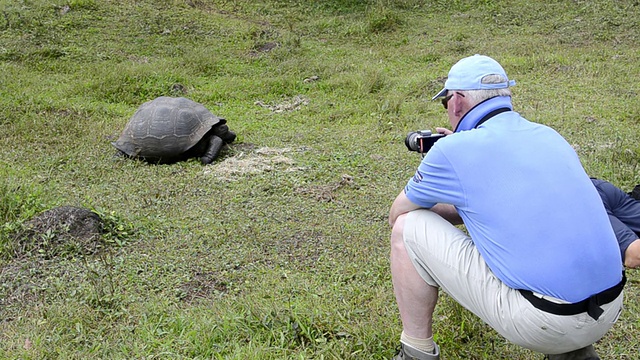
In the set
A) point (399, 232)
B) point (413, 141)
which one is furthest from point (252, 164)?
point (399, 232)

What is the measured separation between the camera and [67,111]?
7281 millimetres

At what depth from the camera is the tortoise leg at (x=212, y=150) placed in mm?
6137

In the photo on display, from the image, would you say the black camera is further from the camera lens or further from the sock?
the sock

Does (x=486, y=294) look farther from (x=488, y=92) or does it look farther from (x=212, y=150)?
(x=212, y=150)

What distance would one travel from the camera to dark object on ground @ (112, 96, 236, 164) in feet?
20.2

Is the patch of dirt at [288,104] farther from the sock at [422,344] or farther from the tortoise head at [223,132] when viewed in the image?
the sock at [422,344]

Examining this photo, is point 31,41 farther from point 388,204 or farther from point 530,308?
point 530,308

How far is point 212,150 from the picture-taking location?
6188mm

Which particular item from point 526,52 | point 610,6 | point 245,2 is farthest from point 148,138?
point 610,6

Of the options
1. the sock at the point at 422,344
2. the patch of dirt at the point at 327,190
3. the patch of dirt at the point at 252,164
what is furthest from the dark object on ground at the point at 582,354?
the patch of dirt at the point at 252,164

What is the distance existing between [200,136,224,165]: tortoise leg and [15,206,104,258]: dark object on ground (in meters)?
2.14

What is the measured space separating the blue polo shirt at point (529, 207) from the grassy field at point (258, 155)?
0.67m

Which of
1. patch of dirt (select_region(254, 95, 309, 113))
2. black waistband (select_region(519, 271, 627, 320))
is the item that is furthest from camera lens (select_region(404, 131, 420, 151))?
patch of dirt (select_region(254, 95, 309, 113))

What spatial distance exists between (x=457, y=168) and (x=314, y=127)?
4830 millimetres
